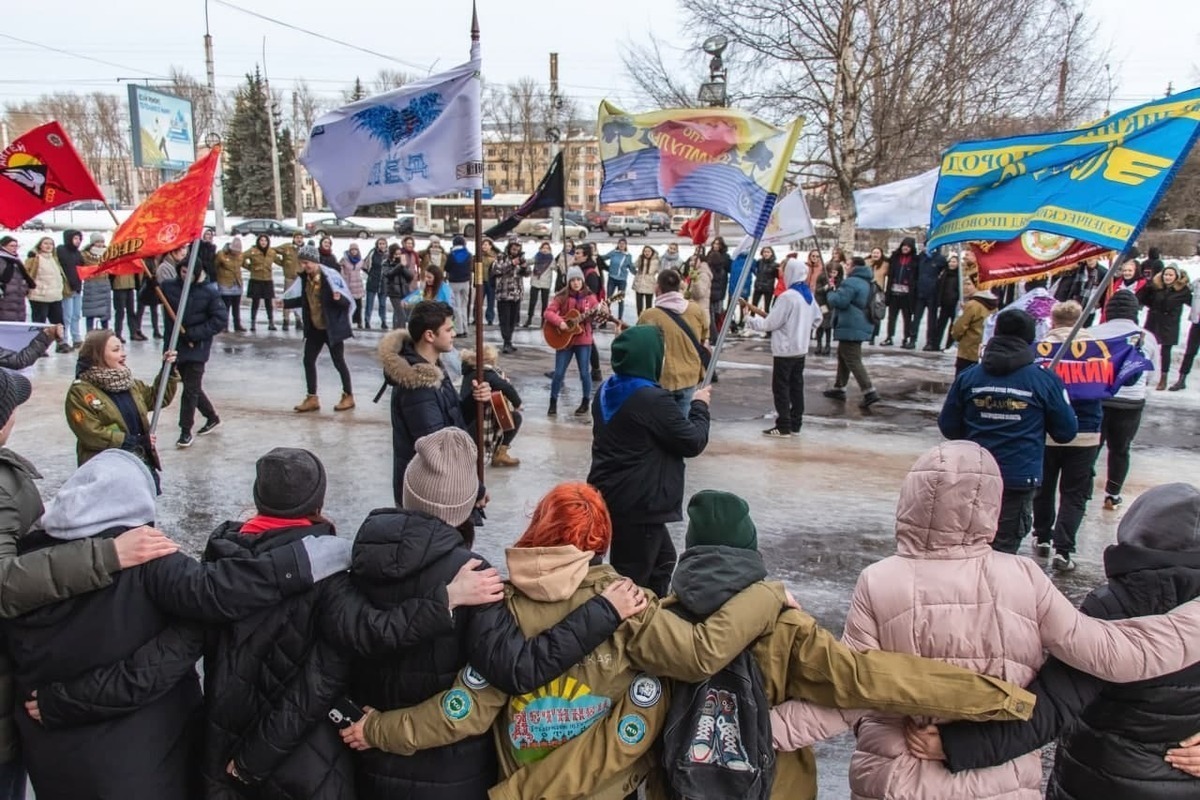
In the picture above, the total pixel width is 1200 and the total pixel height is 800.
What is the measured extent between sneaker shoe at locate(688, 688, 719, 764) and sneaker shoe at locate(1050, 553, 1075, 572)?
4.61 meters

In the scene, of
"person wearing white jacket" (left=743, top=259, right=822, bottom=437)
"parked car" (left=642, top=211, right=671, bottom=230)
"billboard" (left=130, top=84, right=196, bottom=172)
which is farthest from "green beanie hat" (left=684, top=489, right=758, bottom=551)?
"parked car" (left=642, top=211, right=671, bottom=230)

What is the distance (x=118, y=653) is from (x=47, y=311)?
43.1ft

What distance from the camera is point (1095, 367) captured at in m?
6.17

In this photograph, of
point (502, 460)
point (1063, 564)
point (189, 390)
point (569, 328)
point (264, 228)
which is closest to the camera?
point (1063, 564)

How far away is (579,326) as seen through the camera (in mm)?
10352

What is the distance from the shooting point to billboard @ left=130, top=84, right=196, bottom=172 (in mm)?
28938

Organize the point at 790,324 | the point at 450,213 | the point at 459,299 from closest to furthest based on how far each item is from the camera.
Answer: the point at 790,324 < the point at 459,299 < the point at 450,213

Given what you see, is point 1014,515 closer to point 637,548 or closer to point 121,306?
point 637,548

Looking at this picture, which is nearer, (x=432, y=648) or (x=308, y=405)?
(x=432, y=648)

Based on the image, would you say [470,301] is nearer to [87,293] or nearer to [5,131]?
[87,293]

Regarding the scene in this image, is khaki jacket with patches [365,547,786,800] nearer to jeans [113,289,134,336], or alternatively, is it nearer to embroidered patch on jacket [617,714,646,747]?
embroidered patch on jacket [617,714,646,747]

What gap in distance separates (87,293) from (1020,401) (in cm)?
1414

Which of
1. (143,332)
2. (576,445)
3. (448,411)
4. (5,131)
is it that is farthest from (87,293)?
(5,131)

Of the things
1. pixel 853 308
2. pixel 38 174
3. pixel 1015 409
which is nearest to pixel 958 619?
pixel 1015 409
